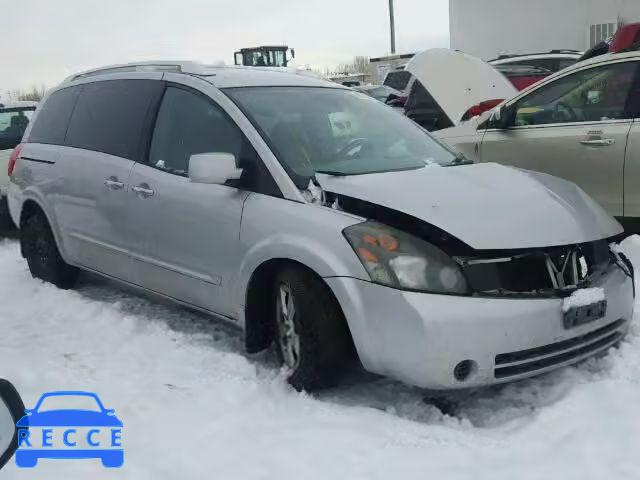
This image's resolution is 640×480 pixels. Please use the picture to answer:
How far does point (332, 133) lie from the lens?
4004 millimetres

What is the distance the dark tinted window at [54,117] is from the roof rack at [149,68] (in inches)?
6.6

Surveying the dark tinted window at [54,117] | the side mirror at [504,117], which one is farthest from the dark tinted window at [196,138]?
the side mirror at [504,117]

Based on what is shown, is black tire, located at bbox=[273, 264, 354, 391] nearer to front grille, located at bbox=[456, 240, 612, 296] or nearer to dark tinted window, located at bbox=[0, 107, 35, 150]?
front grille, located at bbox=[456, 240, 612, 296]

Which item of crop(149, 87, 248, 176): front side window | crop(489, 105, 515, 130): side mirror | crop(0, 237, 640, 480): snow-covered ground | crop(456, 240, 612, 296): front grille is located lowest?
crop(0, 237, 640, 480): snow-covered ground

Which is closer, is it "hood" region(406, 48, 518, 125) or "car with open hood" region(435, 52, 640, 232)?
"car with open hood" region(435, 52, 640, 232)

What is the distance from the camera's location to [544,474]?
2506mm

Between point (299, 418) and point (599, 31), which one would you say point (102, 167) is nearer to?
point (299, 418)

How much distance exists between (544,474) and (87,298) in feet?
11.7

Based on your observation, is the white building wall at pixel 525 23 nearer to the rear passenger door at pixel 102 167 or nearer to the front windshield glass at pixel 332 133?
the front windshield glass at pixel 332 133

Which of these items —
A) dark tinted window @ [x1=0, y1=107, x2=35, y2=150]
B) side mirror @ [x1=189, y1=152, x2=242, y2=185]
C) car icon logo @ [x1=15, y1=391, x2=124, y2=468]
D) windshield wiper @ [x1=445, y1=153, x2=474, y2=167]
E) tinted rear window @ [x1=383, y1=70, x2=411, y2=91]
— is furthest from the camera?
tinted rear window @ [x1=383, y1=70, x2=411, y2=91]

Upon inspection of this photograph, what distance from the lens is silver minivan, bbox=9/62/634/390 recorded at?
2.98 metres

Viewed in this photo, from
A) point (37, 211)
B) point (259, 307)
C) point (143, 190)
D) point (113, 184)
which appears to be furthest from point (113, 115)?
point (259, 307)

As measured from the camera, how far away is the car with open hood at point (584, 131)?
208 inches

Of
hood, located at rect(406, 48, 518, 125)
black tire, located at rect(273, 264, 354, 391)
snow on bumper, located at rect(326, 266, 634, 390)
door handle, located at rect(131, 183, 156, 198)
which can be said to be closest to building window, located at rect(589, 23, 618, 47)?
hood, located at rect(406, 48, 518, 125)
